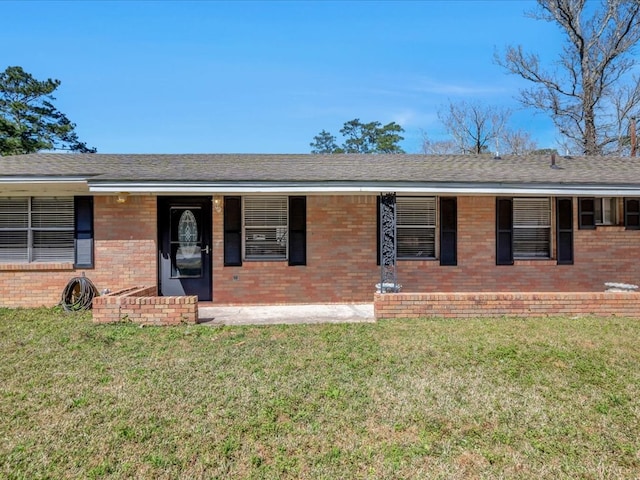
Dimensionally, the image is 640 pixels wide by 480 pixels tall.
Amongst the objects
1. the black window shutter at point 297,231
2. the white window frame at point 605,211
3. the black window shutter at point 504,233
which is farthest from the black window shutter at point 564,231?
the black window shutter at point 297,231

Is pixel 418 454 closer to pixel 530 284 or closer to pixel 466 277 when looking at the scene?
pixel 466 277

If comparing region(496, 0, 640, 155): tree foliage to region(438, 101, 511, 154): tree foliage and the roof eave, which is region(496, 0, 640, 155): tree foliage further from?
the roof eave

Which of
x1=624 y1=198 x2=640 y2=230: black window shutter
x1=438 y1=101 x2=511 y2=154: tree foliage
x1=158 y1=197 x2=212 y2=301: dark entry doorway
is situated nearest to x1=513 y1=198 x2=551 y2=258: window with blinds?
x1=624 y1=198 x2=640 y2=230: black window shutter

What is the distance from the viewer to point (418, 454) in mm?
2756

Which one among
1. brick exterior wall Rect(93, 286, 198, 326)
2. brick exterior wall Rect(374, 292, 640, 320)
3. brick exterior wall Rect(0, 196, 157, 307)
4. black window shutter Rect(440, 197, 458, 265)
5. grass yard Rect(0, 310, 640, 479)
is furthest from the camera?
black window shutter Rect(440, 197, 458, 265)

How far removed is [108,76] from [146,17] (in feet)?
24.2

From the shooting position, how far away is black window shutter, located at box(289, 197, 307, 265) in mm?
8086

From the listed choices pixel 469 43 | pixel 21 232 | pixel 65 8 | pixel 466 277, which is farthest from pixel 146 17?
pixel 469 43

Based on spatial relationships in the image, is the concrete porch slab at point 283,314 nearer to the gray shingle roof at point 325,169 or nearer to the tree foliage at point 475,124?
the gray shingle roof at point 325,169

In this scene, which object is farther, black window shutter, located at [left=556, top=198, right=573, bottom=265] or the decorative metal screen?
black window shutter, located at [left=556, top=198, right=573, bottom=265]

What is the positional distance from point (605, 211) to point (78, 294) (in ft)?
37.4

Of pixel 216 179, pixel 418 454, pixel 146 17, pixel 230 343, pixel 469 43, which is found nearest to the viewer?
pixel 418 454

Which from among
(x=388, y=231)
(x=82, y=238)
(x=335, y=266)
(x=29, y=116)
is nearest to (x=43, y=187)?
(x=82, y=238)

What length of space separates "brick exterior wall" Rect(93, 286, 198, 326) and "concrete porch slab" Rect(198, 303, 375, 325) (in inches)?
17.3
